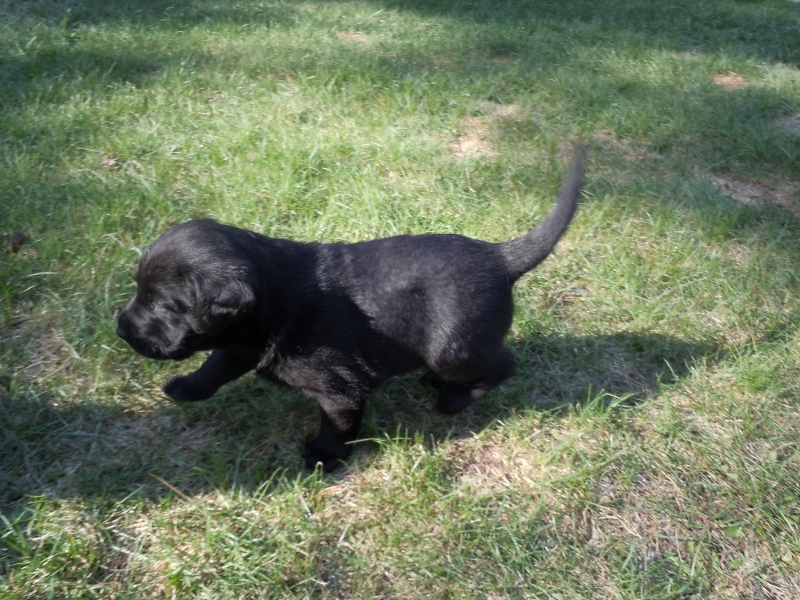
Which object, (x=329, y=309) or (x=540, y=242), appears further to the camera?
(x=540, y=242)

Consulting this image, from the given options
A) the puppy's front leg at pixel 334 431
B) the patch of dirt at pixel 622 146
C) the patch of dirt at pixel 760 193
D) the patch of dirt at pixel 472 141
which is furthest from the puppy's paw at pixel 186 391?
the patch of dirt at pixel 760 193

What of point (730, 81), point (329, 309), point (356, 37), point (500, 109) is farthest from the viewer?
point (356, 37)

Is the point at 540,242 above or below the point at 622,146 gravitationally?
above

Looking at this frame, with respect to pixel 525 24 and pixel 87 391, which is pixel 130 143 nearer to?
pixel 87 391

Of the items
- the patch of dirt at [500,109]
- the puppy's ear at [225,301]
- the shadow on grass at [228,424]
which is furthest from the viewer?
the patch of dirt at [500,109]

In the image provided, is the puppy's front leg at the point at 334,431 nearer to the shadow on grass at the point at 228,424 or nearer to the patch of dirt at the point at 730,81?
the shadow on grass at the point at 228,424

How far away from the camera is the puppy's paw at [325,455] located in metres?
2.63

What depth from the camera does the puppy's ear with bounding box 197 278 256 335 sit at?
7.27 feet

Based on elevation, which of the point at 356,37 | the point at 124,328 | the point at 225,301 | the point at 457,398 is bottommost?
the point at 457,398

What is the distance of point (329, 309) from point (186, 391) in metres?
0.76

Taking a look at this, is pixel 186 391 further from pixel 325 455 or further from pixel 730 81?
pixel 730 81

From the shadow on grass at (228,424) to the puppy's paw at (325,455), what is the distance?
0.18 ft

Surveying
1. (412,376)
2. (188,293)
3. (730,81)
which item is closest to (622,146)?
(730,81)

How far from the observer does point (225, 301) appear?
222 centimetres
